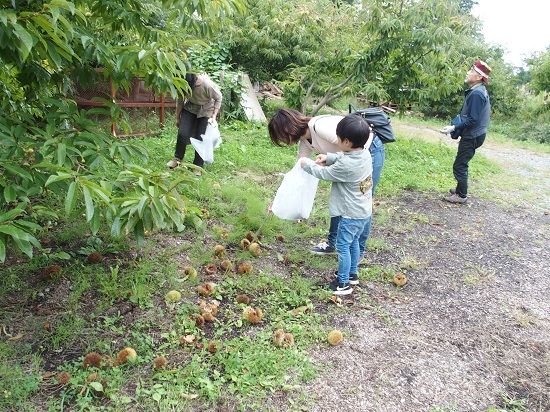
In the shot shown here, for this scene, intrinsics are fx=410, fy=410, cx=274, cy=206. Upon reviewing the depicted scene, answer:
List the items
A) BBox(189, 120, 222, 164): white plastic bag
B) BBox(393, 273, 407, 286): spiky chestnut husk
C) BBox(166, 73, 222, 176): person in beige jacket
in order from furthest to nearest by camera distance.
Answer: BBox(166, 73, 222, 176): person in beige jacket < BBox(189, 120, 222, 164): white plastic bag < BBox(393, 273, 407, 286): spiky chestnut husk

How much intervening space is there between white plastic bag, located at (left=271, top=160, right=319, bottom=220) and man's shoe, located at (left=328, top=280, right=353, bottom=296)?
2.12 feet

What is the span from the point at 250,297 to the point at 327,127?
1.48 m

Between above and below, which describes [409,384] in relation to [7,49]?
below

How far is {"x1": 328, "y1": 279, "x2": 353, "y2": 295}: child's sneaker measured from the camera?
3316 mm

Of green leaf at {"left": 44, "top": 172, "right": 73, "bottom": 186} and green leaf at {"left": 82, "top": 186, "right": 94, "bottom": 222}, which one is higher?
green leaf at {"left": 44, "top": 172, "right": 73, "bottom": 186}

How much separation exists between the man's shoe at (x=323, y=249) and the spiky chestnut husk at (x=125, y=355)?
79.8 inches

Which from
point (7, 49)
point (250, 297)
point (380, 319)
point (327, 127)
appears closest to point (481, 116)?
point (327, 127)

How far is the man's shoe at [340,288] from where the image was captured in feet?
10.9

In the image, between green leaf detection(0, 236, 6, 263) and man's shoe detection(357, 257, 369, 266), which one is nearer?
green leaf detection(0, 236, 6, 263)

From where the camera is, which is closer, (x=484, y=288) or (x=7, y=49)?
(x=7, y=49)

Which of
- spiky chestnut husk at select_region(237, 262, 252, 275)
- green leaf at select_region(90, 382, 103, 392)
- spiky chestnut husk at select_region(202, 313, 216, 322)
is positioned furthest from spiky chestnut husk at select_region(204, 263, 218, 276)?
green leaf at select_region(90, 382, 103, 392)

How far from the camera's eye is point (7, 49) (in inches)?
75.9

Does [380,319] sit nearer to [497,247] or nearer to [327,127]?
[327,127]

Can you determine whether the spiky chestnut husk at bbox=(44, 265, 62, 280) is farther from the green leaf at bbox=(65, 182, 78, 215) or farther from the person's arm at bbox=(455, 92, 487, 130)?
the person's arm at bbox=(455, 92, 487, 130)
